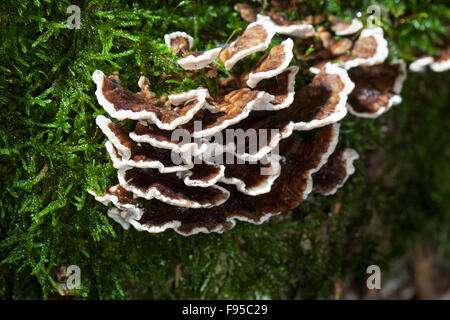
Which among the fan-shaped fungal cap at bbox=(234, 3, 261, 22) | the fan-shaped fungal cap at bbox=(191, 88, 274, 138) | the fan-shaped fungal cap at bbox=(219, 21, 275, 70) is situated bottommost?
the fan-shaped fungal cap at bbox=(191, 88, 274, 138)

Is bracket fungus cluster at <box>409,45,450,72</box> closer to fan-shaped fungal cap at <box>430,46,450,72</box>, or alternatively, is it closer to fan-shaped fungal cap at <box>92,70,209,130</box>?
fan-shaped fungal cap at <box>430,46,450,72</box>

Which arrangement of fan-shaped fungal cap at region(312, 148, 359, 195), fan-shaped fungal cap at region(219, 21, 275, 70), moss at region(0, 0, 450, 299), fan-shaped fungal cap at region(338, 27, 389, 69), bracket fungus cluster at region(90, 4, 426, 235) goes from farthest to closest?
1. fan-shaped fungal cap at region(312, 148, 359, 195)
2. fan-shaped fungal cap at region(338, 27, 389, 69)
3. moss at region(0, 0, 450, 299)
4. fan-shaped fungal cap at region(219, 21, 275, 70)
5. bracket fungus cluster at region(90, 4, 426, 235)

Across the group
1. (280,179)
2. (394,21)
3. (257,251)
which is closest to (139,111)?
(280,179)

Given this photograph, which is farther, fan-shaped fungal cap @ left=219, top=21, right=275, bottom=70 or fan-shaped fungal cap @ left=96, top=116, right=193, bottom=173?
fan-shaped fungal cap @ left=219, top=21, right=275, bottom=70

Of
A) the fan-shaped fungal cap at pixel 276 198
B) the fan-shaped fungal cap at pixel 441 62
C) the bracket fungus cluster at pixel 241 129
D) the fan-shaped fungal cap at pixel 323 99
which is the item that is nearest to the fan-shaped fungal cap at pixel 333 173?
the bracket fungus cluster at pixel 241 129

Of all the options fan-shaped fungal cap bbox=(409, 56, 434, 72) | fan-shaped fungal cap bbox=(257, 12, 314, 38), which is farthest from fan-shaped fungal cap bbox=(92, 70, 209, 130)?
fan-shaped fungal cap bbox=(409, 56, 434, 72)

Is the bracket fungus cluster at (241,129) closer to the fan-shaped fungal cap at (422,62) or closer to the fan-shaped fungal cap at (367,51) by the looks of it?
the fan-shaped fungal cap at (367,51)

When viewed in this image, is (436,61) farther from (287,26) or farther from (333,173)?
(287,26)
